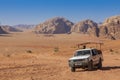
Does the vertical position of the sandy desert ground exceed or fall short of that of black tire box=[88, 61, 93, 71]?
it falls short

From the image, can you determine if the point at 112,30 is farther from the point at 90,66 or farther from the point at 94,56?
the point at 90,66

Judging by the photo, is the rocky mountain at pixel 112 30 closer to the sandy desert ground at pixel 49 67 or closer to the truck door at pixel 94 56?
the sandy desert ground at pixel 49 67

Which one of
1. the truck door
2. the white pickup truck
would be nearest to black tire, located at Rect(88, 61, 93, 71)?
the white pickup truck

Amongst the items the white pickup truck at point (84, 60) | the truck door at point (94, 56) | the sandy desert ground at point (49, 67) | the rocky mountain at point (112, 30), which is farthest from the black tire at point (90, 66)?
the rocky mountain at point (112, 30)

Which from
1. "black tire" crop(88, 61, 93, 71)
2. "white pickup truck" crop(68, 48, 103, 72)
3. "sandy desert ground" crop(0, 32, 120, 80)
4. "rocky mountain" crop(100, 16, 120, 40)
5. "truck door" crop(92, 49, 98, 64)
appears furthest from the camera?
"rocky mountain" crop(100, 16, 120, 40)

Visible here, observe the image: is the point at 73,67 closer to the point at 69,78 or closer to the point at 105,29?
the point at 69,78

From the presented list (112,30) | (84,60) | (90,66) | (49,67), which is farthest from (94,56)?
(112,30)

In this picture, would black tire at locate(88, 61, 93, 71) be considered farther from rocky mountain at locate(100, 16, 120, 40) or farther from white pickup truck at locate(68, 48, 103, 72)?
rocky mountain at locate(100, 16, 120, 40)

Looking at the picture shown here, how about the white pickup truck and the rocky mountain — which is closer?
the white pickup truck

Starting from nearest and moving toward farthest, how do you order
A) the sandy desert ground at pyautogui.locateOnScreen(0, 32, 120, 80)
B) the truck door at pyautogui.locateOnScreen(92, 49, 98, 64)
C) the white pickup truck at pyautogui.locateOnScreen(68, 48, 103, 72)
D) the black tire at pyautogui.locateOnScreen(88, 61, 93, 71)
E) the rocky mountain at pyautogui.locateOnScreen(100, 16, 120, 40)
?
the sandy desert ground at pyautogui.locateOnScreen(0, 32, 120, 80) → the white pickup truck at pyautogui.locateOnScreen(68, 48, 103, 72) → the black tire at pyautogui.locateOnScreen(88, 61, 93, 71) → the truck door at pyautogui.locateOnScreen(92, 49, 98, 64) → the rocky mountain at pyautogui.locateOnScreen(100, 16, 120, 40)

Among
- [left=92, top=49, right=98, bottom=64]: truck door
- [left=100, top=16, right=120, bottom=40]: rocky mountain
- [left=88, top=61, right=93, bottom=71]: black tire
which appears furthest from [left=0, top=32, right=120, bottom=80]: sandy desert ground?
[left=100, top=16, right=120, bottom=40]: rocky mountain

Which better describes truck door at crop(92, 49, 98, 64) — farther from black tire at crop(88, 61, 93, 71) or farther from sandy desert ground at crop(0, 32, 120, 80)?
sandy desert ground at crop(0, 32, 120, 80)

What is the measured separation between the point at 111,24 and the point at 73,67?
369 feet

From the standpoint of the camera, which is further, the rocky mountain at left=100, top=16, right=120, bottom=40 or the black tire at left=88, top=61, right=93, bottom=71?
the rocky mountain at left=100, top=16, right=120, bottom=40
